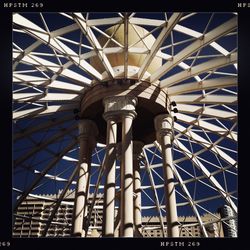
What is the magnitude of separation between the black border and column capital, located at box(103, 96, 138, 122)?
1044 centimetres

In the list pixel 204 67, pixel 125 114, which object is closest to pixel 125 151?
pixel 125 114

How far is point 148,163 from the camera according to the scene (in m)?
36.5

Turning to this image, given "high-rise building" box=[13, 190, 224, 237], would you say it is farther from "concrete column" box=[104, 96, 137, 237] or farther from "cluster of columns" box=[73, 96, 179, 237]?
"concrete column" box=[104, 96, 137, 237]

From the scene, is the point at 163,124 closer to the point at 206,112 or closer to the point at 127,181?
the point at 206,112

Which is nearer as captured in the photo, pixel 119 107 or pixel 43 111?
pixel 119 107

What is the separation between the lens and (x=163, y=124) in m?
23.0

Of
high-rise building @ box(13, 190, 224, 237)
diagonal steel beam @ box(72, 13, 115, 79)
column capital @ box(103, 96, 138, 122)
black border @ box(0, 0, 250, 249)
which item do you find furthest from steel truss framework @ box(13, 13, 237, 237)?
black border @ box(0, 0, 250, 249)

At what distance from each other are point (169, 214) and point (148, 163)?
16.4 metres

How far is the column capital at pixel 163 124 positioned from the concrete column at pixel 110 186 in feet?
11.6

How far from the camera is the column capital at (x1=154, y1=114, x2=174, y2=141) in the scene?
22.8 meters

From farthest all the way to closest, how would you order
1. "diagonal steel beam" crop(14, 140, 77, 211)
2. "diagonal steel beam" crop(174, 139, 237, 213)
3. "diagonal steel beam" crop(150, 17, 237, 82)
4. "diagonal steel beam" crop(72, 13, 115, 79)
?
"diagonal steel beam" crop(174, 139, 237, 213) < "diagonal steel beam" crop(14, 140, 77, 211) < "diagonal steel beam" crop(72, 13, 115, 79) < "diagonal steel beam" crop(150, 17, 237, 82)

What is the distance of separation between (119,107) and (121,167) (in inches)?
133
